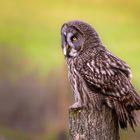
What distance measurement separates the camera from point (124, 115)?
290 cm

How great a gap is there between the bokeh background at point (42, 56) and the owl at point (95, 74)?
2.00 meters

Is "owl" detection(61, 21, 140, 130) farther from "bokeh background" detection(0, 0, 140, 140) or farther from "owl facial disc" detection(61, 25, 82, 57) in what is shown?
"bokeh background" detection(0, 0, 140, 140)

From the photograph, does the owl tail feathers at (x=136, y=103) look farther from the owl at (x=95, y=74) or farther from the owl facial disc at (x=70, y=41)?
the owl facial disc at (x=70, y=41)

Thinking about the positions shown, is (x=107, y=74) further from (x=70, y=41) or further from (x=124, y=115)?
(x=70, y=41)

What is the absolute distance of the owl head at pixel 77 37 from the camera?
3.26 m

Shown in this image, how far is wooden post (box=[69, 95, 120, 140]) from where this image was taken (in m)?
2.73

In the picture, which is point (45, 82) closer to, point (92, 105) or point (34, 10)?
point (34, 10)

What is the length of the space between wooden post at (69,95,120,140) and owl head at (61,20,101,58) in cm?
56

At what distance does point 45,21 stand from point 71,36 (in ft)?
7.90

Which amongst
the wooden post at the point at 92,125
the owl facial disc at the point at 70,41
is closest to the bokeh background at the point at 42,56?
the owl facial disc at the point at 70,41

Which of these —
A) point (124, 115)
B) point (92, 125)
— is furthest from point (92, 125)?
point (124, 115)

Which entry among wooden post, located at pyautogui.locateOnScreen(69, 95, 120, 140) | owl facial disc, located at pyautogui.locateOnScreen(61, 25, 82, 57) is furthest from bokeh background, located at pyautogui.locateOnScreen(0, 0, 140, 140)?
wooden post, located at pyautogui.locateOnScreen(69, 95, 120, 140)

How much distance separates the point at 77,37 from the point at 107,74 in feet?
1.13

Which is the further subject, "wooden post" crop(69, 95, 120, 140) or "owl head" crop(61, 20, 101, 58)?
"owl head" crop(61, 20, 101, 58)
